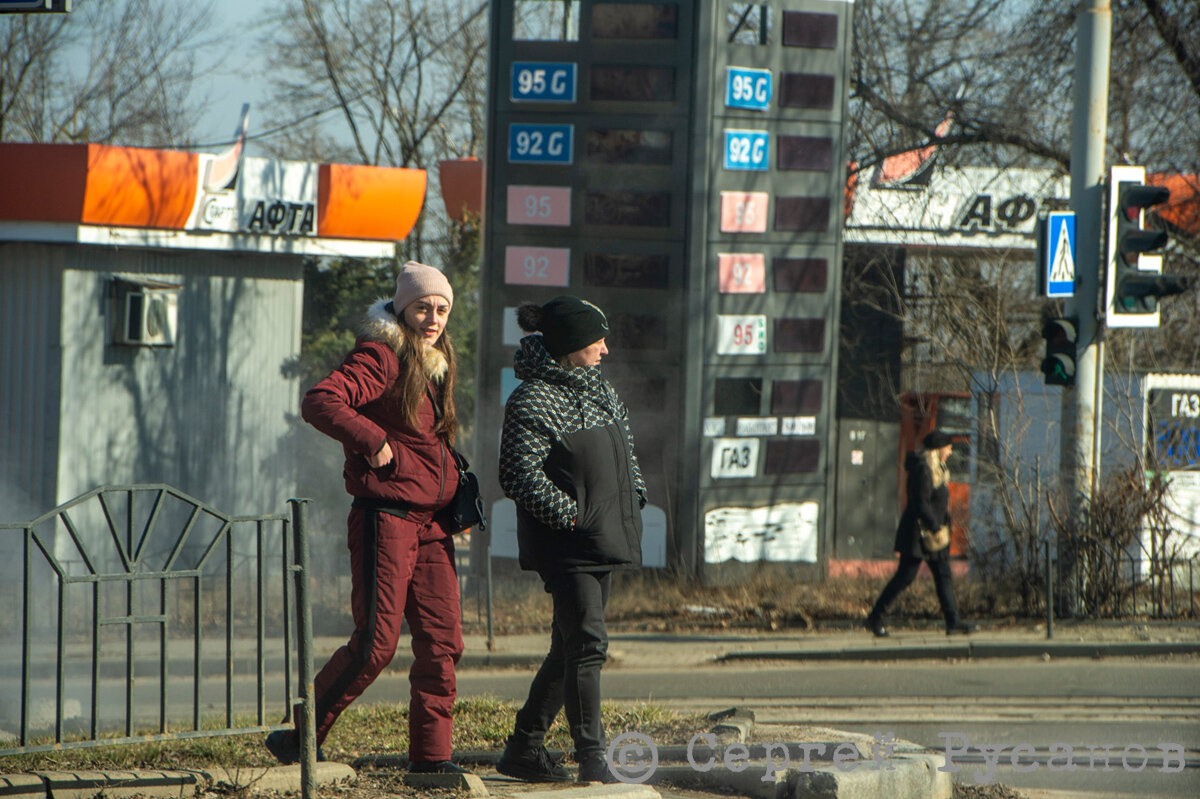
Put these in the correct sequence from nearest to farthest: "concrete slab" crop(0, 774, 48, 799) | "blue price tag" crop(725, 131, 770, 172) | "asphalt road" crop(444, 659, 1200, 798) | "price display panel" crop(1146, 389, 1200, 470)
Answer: "concrete slab" crop(0, 774, 48, 799) < "asphalt road" crop(444, 659, 1200, 798) < "price display panel" crop(1146, 389, 1200, 470) < "blue price tag" crop(725, 131, 770, 172)

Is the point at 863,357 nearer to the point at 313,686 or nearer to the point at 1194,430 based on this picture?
the point at 1194,430

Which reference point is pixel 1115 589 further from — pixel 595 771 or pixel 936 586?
pixel 595 771

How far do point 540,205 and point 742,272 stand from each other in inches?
79.0

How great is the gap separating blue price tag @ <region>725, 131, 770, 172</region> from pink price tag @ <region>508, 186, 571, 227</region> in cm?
156

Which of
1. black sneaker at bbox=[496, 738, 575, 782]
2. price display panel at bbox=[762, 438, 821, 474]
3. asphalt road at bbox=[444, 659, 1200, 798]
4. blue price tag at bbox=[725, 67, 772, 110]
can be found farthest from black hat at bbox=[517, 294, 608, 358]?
price display panel at bbox=[762, 438, 821, 474]

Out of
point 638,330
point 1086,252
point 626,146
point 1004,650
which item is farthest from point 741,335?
point 1004,650

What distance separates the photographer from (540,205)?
12062 millimetres

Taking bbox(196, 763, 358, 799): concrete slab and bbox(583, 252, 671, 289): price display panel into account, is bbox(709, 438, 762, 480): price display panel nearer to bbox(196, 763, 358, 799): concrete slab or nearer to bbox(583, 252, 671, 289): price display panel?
bbox(583, 252, 671, 289): price display panel

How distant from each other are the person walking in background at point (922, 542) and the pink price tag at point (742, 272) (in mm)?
2862

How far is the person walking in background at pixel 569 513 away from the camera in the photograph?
14.7 feet

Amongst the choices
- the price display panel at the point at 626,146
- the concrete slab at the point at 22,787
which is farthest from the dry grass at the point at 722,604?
the concrete slab at the point at 22,787

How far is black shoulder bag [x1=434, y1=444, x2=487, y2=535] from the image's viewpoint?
4.55 m

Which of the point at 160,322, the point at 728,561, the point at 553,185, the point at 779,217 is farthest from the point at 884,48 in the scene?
the point at 160,322

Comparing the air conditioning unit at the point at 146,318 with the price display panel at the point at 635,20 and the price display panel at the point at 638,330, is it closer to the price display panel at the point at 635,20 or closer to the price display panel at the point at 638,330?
the price display panel at the point at 638,330
